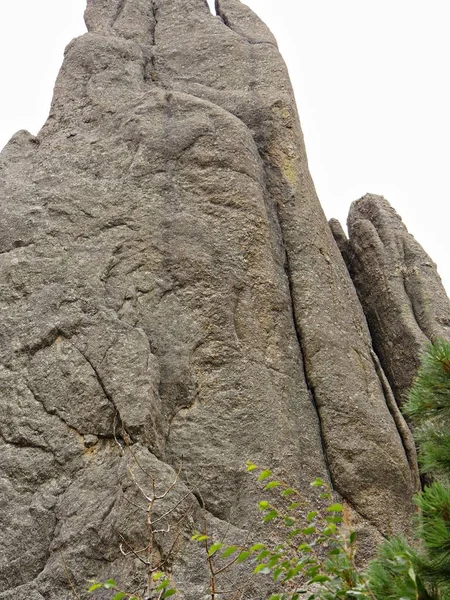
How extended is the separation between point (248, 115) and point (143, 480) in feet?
26.4

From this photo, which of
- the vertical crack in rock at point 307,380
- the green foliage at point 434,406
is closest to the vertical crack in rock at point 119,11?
the vertical crack in rock at point 307,380

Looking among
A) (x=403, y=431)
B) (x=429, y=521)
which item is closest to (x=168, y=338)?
(x=403, y=431)

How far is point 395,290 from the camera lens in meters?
16.7

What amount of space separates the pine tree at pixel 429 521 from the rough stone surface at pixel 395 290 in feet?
29.2

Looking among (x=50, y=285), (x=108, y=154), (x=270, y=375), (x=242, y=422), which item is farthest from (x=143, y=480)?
(x=108, y=154)

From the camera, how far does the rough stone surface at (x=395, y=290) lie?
16016mm

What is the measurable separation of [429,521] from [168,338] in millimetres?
7292

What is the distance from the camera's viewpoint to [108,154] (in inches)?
597

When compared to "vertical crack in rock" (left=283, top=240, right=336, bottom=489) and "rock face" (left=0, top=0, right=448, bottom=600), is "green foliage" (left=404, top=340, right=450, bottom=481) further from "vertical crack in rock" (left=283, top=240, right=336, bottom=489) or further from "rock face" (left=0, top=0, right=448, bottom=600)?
"vertical crack in rock" (left=283, top=240, right=336, bottom=489)

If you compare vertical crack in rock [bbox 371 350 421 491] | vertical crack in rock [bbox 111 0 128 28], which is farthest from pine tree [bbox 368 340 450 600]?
vertical crack in rock [bbox 111 0 128 28]

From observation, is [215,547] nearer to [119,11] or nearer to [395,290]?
[395,290]

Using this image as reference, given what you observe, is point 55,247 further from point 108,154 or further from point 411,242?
point 411,242

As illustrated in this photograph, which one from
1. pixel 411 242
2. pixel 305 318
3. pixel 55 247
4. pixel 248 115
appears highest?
pixel 248 115

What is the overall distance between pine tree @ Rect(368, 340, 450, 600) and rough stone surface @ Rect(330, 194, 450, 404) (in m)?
8.91
